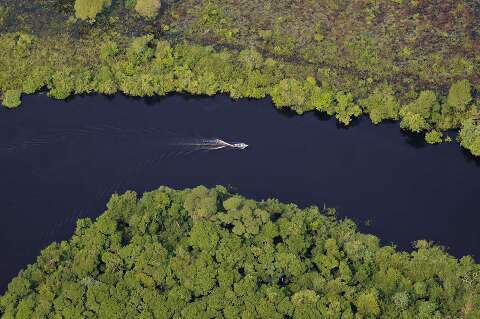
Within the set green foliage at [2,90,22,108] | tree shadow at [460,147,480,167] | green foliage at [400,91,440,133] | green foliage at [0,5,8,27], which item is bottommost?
tree shadow at [460,147,480,167]

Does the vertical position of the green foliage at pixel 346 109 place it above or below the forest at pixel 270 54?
below

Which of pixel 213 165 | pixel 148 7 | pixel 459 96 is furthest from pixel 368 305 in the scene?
pixel 148 7

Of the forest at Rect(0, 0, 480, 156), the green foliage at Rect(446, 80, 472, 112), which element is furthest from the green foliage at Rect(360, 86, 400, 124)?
the green foliage at Rect(446, 80, 472, 112)

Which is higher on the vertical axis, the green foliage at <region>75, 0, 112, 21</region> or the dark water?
the green foliage at <region>75, 0, 112, 21</region>

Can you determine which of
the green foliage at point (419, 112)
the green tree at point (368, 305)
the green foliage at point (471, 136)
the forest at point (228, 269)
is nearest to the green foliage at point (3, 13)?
the forest at point (228, 269)

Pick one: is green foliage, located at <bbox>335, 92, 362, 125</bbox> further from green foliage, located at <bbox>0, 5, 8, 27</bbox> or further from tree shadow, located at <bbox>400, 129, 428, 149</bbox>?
green foliage, located at <bbox>0, 5, 8, 27</bbox>

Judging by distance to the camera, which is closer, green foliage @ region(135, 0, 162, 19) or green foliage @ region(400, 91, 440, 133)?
green foliage @ region(400, 91, 440, 133)

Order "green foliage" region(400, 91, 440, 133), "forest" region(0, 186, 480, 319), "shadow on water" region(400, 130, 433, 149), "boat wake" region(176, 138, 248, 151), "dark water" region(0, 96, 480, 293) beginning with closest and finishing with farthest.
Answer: "forest" region(0, 186, 480, 319)
"dark water" region(0, 96, 480, 293)
"boat wake" region(176, 138, 248, 151)
"green foliage" region(400, 91, 440, 133)
"shadow on water" region(400, 130, 433, 149)

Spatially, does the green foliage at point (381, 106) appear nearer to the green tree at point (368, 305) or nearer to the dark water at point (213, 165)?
the dark water at point (213, 165)
